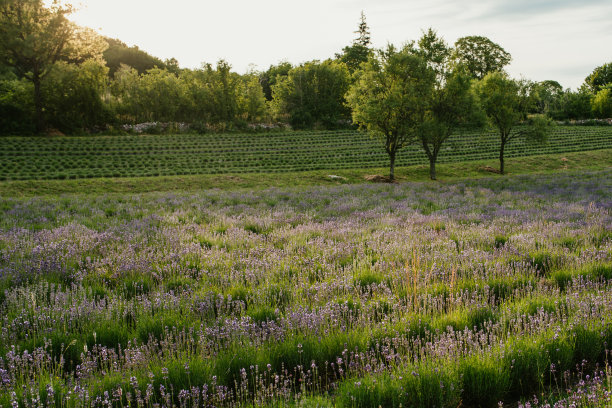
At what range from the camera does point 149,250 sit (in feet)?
22.9

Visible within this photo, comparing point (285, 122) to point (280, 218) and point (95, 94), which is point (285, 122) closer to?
point (95, 94)

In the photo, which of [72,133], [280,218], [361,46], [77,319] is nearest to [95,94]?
[72,133]

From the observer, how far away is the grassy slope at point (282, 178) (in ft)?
97.7

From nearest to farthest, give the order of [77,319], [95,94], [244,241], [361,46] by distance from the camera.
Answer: [77,319] < [244,241] < [95,94] < [361,46]

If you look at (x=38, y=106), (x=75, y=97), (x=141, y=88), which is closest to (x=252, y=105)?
(x=141, y=88)

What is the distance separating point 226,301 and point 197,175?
115ft

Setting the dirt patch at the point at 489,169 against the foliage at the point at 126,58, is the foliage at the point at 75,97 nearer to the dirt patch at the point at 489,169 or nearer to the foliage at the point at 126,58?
the foliage at the point at 126,58

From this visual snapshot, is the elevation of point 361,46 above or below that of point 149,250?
above

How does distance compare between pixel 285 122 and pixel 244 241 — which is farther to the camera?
pixel 285 122

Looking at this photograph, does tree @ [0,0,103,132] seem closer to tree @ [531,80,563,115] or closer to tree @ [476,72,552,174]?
tree @ [476,72,552,174]

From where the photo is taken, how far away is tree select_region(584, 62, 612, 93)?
12550 centimetres

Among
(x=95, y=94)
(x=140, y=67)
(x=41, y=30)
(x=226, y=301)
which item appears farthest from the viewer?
(x=140, y=67)

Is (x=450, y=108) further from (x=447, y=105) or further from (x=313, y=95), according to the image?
(x=313, y=95)

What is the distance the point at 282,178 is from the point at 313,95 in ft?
199
